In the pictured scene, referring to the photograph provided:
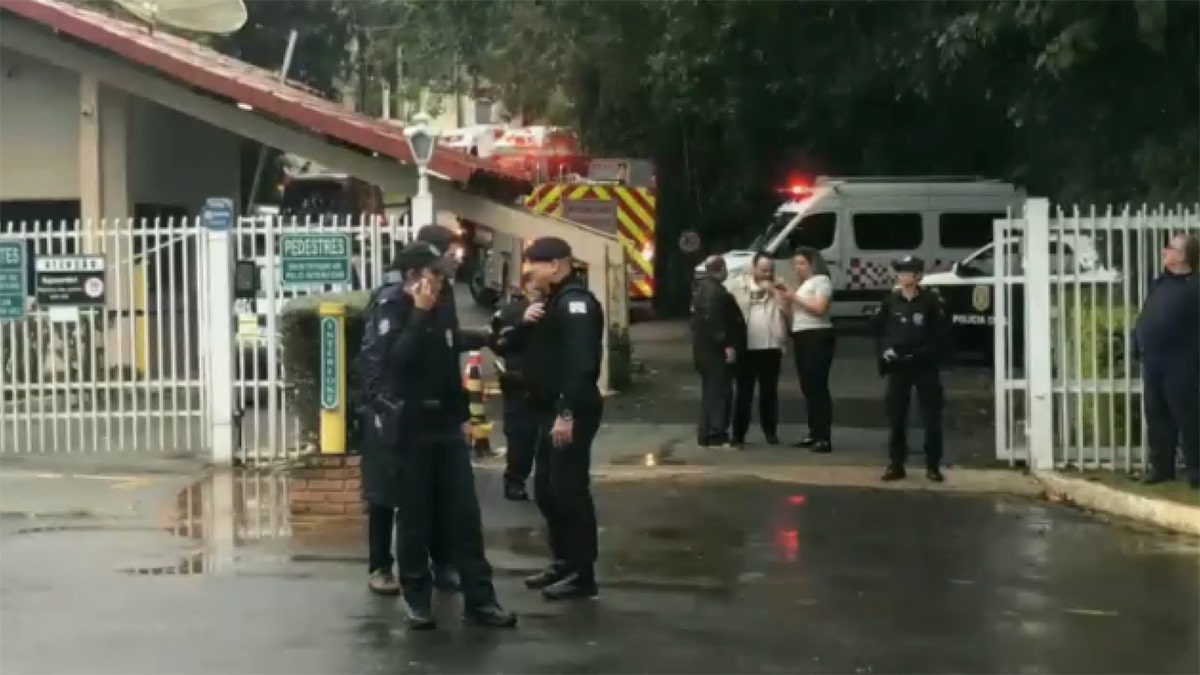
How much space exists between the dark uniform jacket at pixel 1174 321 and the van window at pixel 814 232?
17165mm

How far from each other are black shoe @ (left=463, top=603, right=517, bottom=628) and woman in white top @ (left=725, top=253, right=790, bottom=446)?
7.02m

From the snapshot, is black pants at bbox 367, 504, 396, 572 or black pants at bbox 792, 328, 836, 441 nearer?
black pants at bbox 367, 504, 396, 572

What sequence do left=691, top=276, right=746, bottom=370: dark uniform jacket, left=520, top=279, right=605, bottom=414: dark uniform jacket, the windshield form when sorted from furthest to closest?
the windshield
left=691, top=276, right=746, bottom=370: dark uniform jacket
left=520, top=279, right=605, bottom=414: dark uniform jacket

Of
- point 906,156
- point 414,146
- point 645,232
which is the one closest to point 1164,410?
point 414,146

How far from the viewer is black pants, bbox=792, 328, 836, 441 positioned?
15.2 m

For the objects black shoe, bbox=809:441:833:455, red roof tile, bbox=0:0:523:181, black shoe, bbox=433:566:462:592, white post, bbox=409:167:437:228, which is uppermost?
red roof tile, bbox=0:0:523:181

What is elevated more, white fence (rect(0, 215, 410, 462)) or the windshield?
the windshield

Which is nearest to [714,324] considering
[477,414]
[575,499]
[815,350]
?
[815,350]

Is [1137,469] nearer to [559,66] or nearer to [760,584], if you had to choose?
[760,584]

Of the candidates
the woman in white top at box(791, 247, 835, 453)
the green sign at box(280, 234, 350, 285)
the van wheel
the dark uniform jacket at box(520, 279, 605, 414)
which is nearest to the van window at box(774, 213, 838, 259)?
the van wheel

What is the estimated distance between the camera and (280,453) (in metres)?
14.4

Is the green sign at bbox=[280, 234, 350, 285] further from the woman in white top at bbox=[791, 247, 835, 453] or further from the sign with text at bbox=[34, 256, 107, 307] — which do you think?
the woman in white top at bbox=[791, 247, 835, 453]

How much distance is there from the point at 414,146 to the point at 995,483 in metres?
6.43

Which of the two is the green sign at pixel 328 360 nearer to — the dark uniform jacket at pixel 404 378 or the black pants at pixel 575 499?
the black pants at pixel 575 499
